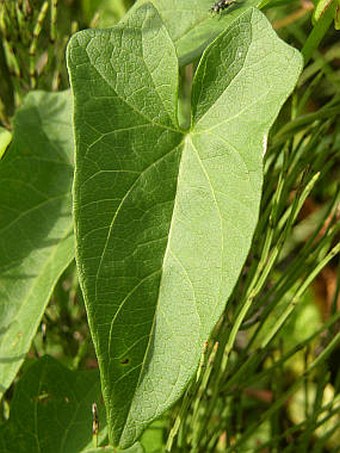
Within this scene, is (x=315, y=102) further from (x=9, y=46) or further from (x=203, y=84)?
(x=203, y=84)

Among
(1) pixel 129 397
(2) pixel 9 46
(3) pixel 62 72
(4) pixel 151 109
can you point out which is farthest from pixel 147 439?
(3) pixel 62 72

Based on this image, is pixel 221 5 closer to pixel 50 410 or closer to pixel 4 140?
pixel 4 140

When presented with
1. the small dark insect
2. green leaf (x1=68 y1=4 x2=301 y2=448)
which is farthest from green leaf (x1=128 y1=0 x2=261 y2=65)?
green leaf (x1=68 y1=4 x2=301 y2=448)

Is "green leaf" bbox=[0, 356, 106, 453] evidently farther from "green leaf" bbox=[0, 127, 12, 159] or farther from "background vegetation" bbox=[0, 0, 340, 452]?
"green leaf" bbox=[0, 127, 12, 159]

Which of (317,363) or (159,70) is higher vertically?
(159,70)

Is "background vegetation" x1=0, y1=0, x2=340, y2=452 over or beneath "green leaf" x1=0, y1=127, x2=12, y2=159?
beneath

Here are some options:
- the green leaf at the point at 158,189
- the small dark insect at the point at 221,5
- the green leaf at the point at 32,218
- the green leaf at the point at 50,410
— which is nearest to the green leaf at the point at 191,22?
the small dark insect at the point at 221,5
